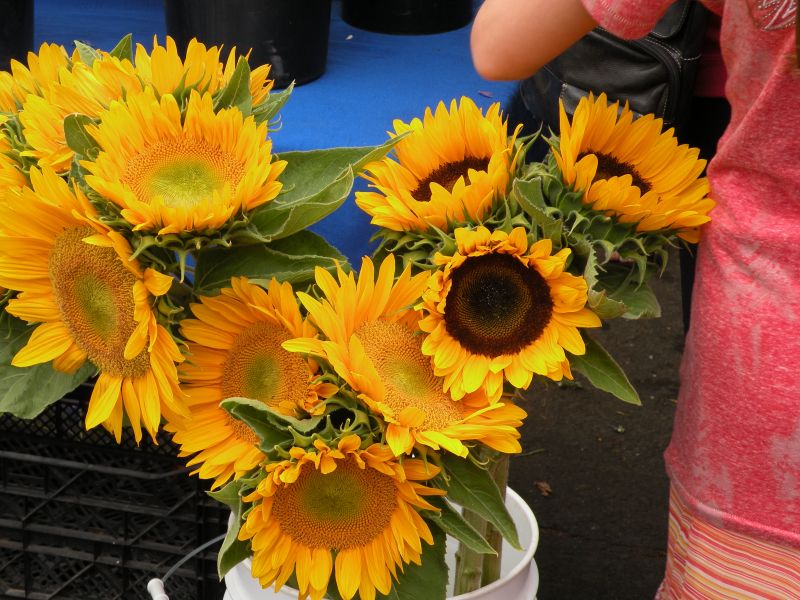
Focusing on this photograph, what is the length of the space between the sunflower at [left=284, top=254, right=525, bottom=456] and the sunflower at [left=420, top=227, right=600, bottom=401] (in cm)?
2

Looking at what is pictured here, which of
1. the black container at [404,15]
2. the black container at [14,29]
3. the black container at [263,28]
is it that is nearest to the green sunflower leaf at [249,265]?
the black container at [263,28]

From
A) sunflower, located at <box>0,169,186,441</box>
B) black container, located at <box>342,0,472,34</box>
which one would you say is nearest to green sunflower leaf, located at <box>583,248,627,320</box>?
sunflower, located at <box>0,169,186,441</box>

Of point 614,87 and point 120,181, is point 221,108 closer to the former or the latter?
point 120,181

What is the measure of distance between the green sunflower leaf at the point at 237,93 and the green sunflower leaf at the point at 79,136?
109 mm

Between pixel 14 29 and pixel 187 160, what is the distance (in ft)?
3.36

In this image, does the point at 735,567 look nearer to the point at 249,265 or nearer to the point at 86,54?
the point at 249,265

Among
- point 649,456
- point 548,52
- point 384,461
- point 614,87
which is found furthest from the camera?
point 649,456

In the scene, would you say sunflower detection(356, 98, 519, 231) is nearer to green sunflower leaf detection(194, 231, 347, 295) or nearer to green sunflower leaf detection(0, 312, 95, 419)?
green sunflower leaf detection(194, 231, 347, 295)

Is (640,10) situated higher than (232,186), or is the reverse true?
(640,10)

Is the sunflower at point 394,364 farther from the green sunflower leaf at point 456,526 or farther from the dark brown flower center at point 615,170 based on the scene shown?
the dark brown flower center at point 615,170

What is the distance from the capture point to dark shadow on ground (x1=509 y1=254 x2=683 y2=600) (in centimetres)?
201

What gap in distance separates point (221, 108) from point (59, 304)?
0.68 feet

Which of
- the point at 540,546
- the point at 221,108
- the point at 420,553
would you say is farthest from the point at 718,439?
the point at 540,546

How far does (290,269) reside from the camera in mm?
854
